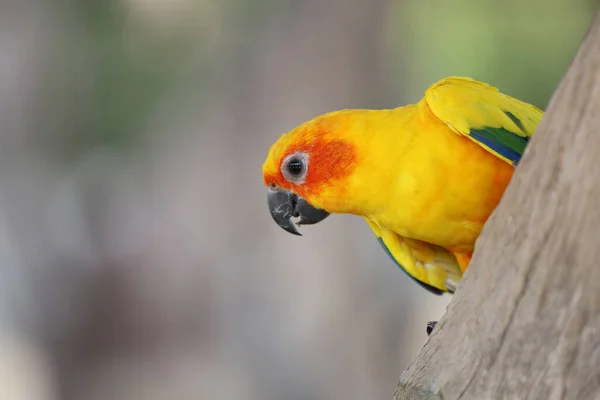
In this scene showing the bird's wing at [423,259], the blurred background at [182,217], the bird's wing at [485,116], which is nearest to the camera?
the bird's wing at [485,116]

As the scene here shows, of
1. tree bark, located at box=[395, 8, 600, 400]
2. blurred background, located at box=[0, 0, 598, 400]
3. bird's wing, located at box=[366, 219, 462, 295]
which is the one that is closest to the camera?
tree bark, located at box=[395, 8, 600, 400]

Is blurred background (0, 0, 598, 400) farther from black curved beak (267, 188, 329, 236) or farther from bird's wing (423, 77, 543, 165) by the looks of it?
bird's wing (423, 77, 543, 165)

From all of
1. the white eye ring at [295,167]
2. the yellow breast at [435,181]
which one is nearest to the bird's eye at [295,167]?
the white eye ring at [295,167]

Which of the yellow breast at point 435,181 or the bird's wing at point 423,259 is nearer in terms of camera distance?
the yellow breast at point 435,181

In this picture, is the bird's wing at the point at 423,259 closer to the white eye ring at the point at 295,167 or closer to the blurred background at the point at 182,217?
the white eye ring at the point at 295,167

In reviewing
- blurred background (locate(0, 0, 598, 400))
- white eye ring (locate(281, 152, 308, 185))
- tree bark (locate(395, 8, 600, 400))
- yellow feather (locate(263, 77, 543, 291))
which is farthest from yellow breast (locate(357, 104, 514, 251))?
blurred background (locate(0, 0, 598, 400))

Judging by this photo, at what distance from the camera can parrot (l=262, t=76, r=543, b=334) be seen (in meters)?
0.91

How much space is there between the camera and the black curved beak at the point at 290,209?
1.09m

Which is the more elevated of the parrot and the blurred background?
the parrot

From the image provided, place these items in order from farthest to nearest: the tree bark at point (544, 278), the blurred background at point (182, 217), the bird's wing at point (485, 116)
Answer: the blurred background at point (182, 217) → the bird's wing at point (485, 116) → the tree bark at point (544, 278)

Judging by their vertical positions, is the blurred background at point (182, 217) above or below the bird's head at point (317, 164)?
below

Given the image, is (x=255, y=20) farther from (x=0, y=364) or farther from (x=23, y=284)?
(x=0, y=364)

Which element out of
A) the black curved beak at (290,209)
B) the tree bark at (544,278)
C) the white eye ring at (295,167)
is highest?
the tree bark at (544,278)

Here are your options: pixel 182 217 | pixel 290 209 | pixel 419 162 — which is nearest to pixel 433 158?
pixel 419 162
